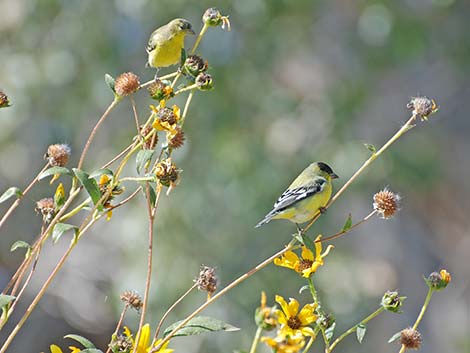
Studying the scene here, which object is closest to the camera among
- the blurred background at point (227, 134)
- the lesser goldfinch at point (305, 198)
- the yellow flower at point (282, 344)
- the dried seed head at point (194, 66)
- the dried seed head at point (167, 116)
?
the yellow flower at point (282, 344)

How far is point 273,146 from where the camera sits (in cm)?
489

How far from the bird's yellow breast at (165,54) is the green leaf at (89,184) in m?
0.46

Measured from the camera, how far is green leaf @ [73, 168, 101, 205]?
3.20 feet

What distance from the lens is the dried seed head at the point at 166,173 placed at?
1008 millimetres

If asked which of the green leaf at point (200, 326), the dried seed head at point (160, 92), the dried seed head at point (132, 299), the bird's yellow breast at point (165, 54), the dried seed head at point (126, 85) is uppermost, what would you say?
the bird's yellow breast at point (165, 54)

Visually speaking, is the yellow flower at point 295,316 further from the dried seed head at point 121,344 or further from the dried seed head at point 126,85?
the dried seed head at point 126,85

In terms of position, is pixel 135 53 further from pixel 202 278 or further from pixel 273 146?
pixel 202 278

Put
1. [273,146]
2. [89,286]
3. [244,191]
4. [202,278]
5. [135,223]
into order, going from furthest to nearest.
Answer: [89,286], [273,146], [135,223], [244,191], [202,278]

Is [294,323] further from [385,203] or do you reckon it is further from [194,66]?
[194,66]

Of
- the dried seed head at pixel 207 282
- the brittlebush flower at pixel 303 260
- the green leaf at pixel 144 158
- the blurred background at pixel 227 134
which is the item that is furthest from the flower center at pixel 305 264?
the blurred background at pixel 227 134

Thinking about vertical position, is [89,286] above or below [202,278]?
below

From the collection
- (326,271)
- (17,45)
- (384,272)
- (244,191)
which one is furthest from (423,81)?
(17,45)

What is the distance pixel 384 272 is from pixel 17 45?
8.93ft

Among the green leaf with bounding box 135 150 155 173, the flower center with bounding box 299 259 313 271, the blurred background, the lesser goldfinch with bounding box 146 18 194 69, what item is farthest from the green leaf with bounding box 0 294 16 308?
the blurred background
